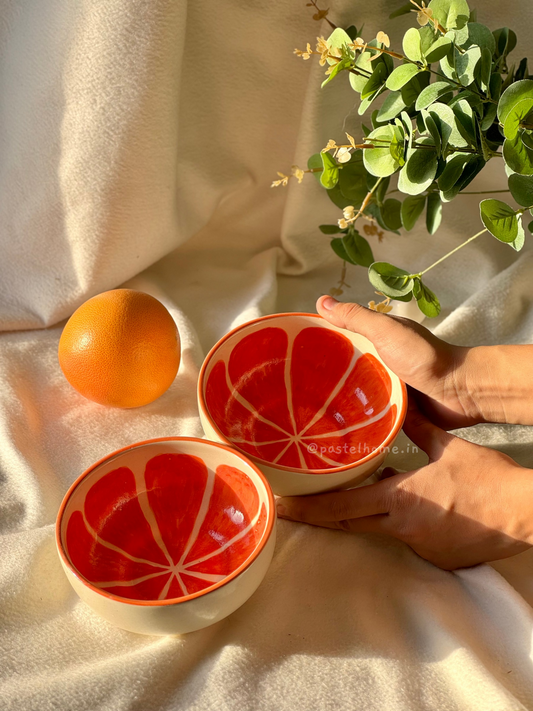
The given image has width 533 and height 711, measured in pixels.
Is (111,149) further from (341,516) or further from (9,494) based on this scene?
(341,516)

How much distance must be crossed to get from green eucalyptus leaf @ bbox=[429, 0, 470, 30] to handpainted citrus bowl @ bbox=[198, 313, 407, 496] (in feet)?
1.29

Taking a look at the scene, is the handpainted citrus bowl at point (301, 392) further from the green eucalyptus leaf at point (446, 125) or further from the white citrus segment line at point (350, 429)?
the green eucalyptus leaf at point (446, 125)

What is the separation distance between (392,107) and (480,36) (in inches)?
4.8

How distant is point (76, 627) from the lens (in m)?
0.70

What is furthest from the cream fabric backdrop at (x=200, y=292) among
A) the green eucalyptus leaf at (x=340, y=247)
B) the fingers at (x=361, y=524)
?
the green eucalyptus leaf at (x=340, y=247)

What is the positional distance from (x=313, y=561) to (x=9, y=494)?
38 centimetres

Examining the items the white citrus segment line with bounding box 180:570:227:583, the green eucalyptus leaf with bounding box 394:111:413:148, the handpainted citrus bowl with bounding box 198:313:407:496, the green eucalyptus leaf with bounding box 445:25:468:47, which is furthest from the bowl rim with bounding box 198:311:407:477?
the green eucalyptus leaf with bounding box 445:25:468:47

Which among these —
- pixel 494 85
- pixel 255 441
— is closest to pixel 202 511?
pixel 255 441

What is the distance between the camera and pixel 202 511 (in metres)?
0.80

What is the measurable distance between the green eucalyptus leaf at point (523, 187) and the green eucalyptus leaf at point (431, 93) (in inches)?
4.8

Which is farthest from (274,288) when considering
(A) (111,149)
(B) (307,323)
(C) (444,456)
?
(C) (444,456)

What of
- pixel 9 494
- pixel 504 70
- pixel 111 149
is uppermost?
pixel 504 70

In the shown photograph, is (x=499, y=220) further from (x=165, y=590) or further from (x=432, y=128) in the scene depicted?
(x=165, y=590)

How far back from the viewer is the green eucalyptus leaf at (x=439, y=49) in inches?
29.3
